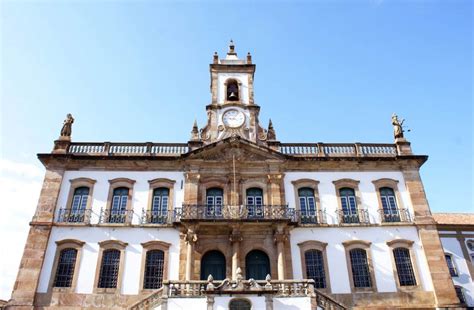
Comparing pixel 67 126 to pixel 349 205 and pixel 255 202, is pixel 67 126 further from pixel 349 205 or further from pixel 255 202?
pixel 349 205

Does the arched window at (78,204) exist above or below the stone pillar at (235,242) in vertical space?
above

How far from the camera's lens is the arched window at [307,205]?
2033 centimetres

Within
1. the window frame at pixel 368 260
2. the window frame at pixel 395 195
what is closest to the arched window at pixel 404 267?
the window frame at pixel 368 260

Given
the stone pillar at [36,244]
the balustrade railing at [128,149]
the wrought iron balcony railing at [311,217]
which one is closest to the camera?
the stone pillar at [36,244]

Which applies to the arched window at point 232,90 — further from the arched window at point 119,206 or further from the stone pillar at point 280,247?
the stone pillar at point 280,247

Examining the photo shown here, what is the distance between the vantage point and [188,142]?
73.3 feet

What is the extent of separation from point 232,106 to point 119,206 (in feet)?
28.6

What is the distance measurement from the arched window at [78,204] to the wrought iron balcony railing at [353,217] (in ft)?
42.8

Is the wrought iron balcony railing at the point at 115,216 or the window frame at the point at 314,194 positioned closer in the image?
the wrought iron balcony railing at the point at 115,216

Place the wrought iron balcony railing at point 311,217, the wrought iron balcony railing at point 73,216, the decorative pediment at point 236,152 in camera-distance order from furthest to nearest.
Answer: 1. the decorative pediment at point 236,152
2. the wrought iron balcony railing at point 311,217
3. the wrought iron balcony railing at point 73,216

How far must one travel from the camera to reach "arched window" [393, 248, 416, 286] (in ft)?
62.2

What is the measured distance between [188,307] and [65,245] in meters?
7.61

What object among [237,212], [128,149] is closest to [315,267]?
[237,212]

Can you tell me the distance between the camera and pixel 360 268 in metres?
19.2
